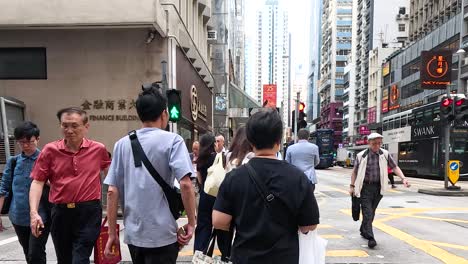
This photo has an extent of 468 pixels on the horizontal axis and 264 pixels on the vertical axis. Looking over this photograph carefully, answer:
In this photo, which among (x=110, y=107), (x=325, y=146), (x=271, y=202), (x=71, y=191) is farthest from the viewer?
(x=325, y=146)

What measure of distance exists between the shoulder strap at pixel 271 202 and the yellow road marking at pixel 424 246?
4.70 metres

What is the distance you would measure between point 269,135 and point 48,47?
11792mm

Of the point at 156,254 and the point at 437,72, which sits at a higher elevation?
the point at 437,72

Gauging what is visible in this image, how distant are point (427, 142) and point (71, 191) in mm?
24572

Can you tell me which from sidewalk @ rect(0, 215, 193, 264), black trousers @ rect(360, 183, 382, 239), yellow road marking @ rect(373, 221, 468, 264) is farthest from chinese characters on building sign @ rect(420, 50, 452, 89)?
sidewalk @ rect(0, 215, 193, 264)

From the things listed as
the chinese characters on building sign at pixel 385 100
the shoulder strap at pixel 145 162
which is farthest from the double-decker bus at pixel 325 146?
the shoulder strap at pixel 145 162

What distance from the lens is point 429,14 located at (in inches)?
2264

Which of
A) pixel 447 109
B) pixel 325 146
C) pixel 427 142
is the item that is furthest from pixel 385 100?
pixel 447 109

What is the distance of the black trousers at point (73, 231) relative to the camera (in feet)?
12.2

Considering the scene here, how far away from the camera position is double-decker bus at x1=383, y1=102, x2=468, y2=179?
23.9 meters

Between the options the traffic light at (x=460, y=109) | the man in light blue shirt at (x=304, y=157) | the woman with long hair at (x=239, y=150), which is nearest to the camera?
the woman with long hair at (x=239, y=150)

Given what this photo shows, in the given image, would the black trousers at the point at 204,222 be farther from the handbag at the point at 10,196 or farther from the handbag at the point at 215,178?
the handbag at the point at 10,196

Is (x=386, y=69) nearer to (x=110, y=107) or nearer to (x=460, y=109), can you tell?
(x=460, y=109)

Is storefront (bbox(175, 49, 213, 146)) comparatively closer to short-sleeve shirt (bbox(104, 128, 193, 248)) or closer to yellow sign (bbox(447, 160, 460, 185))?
yellow sign (bbox(447, 160, 460, 185))
